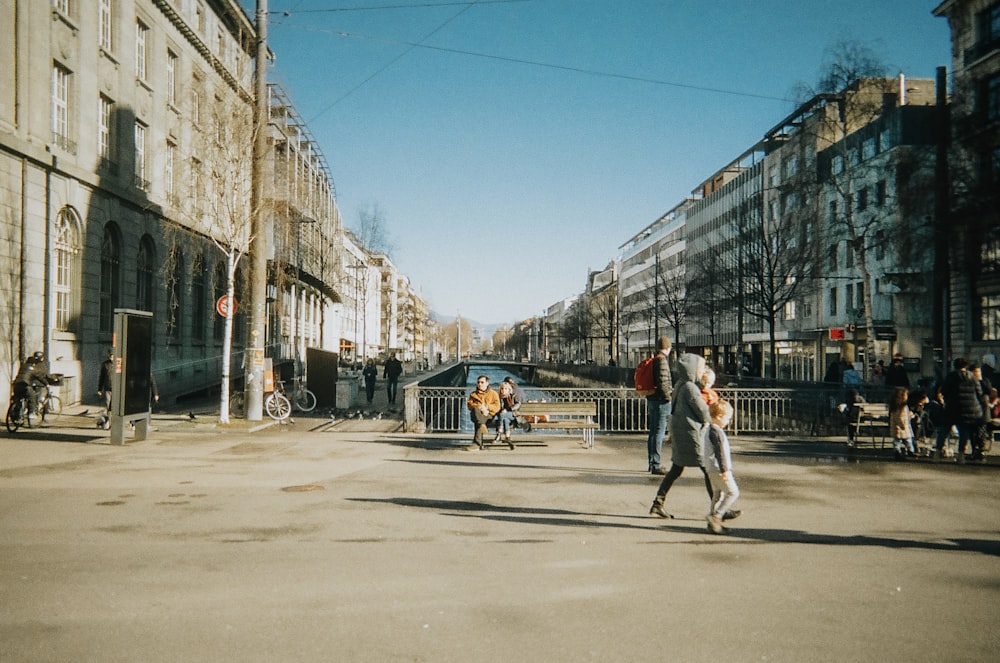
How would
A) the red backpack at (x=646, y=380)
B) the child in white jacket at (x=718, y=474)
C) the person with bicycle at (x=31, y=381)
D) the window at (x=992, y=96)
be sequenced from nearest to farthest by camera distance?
the child in white jacket at (x=718, y=474) < the red backpack at (x=646, y=380) < the person with bicycle at (x=31, y=381) < the window at (x=992, y=96)

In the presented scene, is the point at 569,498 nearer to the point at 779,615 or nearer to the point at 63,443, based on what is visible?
the point at 779,615

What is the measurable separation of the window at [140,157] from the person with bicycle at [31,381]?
1156 centimetres

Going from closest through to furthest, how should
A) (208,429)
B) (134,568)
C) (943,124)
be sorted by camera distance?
(134,568) → (208,429) → (943,124)

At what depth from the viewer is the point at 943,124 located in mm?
32812

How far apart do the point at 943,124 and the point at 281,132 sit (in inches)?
1154


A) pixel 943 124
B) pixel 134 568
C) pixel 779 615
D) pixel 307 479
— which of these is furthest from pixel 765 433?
pixel 943 124

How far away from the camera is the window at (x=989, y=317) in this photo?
3422 centimetres

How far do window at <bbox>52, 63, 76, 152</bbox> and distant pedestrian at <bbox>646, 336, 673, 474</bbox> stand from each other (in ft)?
60.6

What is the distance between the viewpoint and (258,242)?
1925 cm

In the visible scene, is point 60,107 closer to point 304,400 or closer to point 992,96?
point 304,400

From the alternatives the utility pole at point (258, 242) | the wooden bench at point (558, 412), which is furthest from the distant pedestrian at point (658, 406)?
the utility pole at point (258, 242)

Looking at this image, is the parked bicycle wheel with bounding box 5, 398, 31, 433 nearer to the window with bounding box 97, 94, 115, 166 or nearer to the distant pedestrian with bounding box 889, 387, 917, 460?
the window with bounding box 97, 94, 115, 166

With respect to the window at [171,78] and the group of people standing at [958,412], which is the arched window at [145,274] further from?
the group of people standing at [958,412]

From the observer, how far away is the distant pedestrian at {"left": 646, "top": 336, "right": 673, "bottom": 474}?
11930 millimetres
